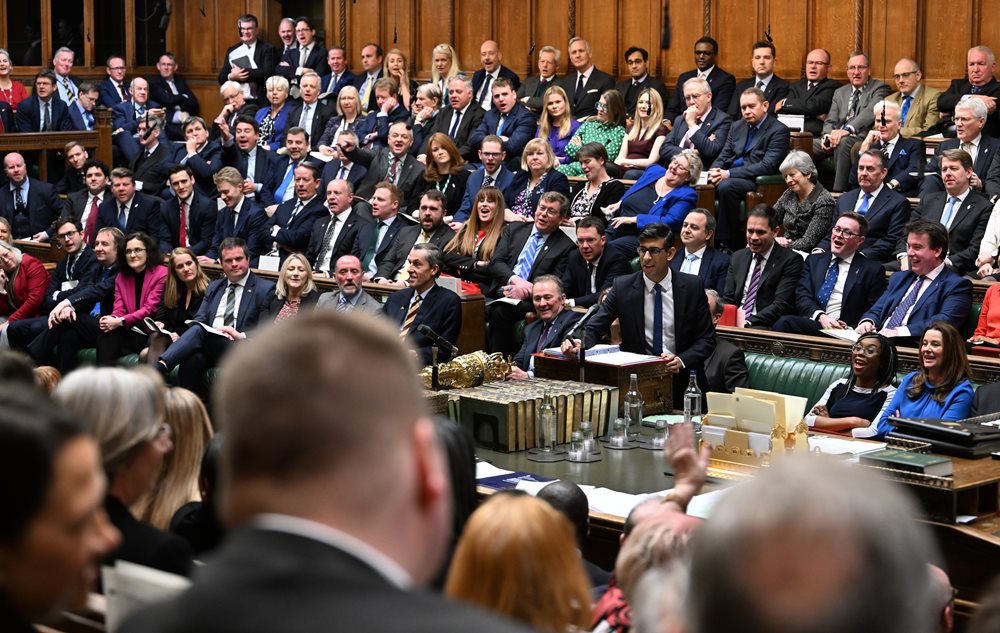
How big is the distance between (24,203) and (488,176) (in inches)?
158

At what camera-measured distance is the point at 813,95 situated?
36.2ft

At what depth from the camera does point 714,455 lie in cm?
523

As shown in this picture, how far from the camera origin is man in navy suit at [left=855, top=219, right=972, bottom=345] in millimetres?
7195

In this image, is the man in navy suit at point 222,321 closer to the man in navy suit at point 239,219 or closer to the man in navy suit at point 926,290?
the man in navy suit at point 239,219

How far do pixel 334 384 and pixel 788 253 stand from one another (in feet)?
23.8

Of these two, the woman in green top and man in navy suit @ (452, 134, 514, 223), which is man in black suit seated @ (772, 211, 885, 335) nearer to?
man in navy suit @ (452, 134, 514, 223)

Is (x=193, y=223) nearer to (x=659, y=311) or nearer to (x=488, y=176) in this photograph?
A: (x=488, y=176)

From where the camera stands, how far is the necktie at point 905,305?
7.30 m

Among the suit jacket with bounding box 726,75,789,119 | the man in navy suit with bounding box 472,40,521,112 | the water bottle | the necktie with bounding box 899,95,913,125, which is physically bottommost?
the water bottle

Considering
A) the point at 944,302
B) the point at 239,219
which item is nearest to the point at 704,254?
the point at 944,302

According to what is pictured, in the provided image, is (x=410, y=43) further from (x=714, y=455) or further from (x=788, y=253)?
(x=714, y=455)

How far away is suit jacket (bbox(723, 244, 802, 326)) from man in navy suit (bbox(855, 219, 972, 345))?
654mm

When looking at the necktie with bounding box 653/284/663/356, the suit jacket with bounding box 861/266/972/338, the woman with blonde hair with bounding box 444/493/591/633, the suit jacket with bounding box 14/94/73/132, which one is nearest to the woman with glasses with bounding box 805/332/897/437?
the necktie with bounding box 653/284/663/356

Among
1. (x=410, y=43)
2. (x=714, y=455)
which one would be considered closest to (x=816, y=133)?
(x=410, y=43)
